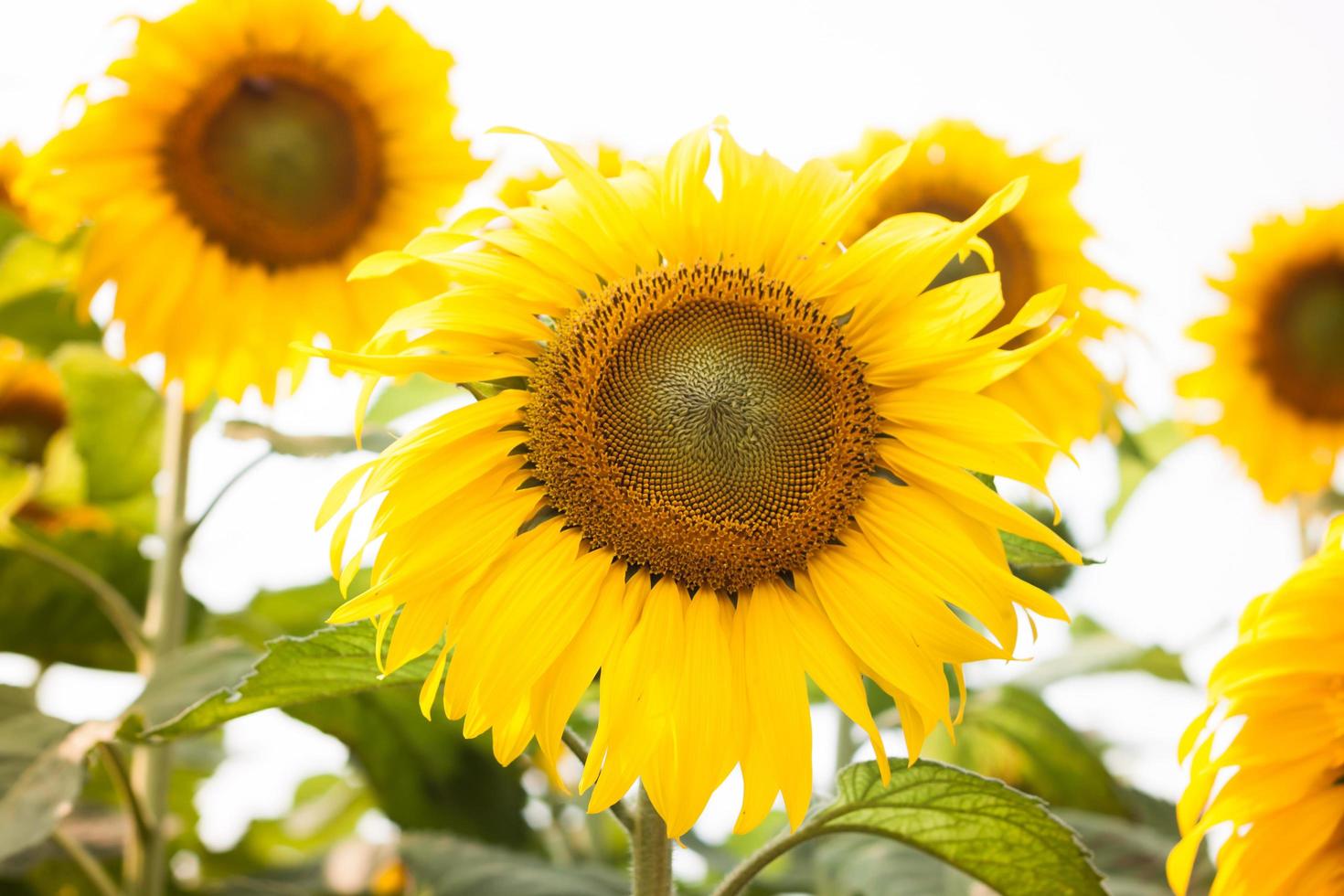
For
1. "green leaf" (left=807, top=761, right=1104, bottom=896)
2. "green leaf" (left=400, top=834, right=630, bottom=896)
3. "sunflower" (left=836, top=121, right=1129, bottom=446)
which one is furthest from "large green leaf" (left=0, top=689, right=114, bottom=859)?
"sunflower" (left=836, top=121, right=1129, bottom=446)

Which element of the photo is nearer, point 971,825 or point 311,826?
point 971,825

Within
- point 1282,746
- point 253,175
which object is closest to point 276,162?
point 253,175

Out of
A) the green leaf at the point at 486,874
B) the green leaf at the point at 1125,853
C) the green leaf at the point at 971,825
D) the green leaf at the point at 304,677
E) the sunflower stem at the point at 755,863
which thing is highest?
the green leaf at the point at 304,677

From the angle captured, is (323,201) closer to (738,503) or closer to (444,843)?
(444,843)

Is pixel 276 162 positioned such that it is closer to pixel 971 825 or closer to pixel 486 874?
pixel 486 874

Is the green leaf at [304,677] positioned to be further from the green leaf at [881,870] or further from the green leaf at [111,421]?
the green leaf at [111,421]

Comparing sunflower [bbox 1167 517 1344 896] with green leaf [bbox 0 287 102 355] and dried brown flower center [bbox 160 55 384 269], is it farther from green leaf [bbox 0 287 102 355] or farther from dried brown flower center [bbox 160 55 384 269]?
green leaf [bbox 0 287 102 355]

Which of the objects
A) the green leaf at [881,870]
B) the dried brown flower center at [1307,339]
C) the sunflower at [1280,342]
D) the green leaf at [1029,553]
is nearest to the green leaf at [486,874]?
the green leaf at [881,870]
